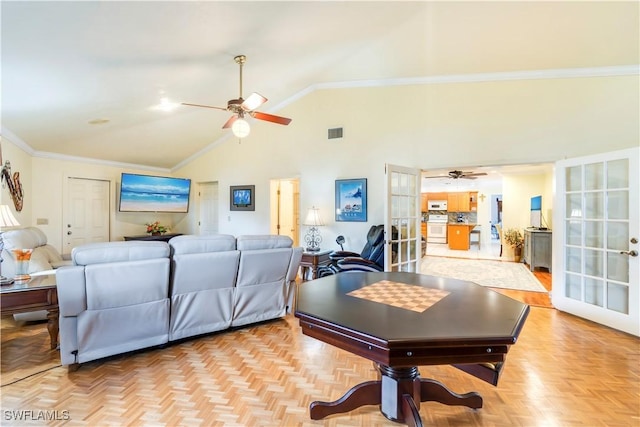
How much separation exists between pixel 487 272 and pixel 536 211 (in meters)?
2.16

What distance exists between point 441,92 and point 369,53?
4.03 ft

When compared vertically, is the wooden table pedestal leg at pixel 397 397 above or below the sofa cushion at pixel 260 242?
below

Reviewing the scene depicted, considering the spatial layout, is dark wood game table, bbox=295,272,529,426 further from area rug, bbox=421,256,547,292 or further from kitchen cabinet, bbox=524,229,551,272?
kitchen cabinet, bbox=524,229,551,272

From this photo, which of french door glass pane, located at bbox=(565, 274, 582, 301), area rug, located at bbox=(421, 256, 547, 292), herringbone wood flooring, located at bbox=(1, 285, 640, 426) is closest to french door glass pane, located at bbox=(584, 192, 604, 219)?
french door glass pane, located at bbox=(565, 274, 582, 301)

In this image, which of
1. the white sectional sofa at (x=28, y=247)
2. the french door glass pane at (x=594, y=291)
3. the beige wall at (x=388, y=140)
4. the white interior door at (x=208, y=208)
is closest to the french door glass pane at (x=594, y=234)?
the french door glass pane at (x=594, y=291)

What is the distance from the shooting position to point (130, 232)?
22.0ft

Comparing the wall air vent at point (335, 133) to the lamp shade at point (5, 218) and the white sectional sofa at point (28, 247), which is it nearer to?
the lamp shade at point (5, 218)

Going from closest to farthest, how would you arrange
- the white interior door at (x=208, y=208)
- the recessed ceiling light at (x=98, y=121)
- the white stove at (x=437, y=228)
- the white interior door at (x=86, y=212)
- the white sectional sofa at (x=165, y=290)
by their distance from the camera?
the white sectional sofa at (x=165, y=290), the recessed ceiling light at (x=98, y=121), the white interior door at (x=86, y=212), the white interior door at (x=208, y=208), the white stove at (x=437, y=228)

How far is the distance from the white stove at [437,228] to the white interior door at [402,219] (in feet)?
24.6

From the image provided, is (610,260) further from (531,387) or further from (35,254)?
(35,254)

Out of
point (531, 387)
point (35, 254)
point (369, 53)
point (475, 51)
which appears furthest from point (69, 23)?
point (531, 387)

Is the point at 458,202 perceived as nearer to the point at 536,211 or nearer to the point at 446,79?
the point at 536,211

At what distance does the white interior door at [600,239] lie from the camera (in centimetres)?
316

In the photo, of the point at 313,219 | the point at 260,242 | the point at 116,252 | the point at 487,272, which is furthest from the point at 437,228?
the point at 116,252
